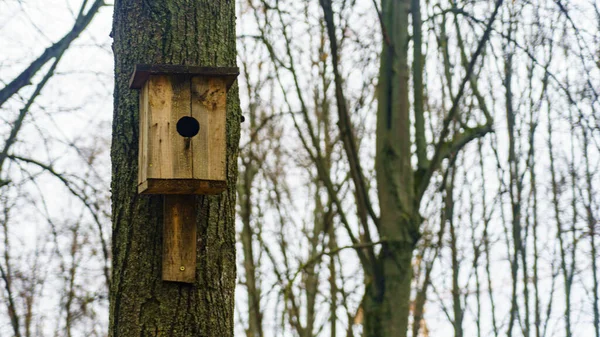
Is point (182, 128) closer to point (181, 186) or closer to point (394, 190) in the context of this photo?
point (181, 186)

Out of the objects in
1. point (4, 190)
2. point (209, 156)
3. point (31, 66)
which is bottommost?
point (209, 156)

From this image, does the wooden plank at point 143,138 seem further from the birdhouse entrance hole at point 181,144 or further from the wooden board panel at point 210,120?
the wooden board panel at point 210,120

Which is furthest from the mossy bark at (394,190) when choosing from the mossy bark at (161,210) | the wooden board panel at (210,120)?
the wooden board panel at (210,120)

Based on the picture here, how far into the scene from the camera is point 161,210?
2.44 metres

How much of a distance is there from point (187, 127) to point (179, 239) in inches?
15.8

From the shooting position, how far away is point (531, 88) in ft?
24.4

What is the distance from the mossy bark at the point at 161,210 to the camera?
236 cm

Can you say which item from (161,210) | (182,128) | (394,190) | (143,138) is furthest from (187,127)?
(394,190)

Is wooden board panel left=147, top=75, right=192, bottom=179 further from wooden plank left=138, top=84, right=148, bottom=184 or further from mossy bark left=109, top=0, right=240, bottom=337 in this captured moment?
mossy bark left=109, top=0, right=240, bottom=337

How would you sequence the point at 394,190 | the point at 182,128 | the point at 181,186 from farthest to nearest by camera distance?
the point at 394,190 < the point at 182,128 < the point at 181,186

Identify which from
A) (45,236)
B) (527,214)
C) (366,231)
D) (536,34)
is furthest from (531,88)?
(45,236)

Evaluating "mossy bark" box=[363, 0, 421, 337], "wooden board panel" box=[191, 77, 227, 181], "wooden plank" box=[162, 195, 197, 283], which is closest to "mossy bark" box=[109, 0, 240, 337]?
"wooden plank" box=[162, 195, 197, 283]

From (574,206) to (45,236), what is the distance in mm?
5863

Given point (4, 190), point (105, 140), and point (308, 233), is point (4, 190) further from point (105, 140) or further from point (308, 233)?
point (308, 233)
